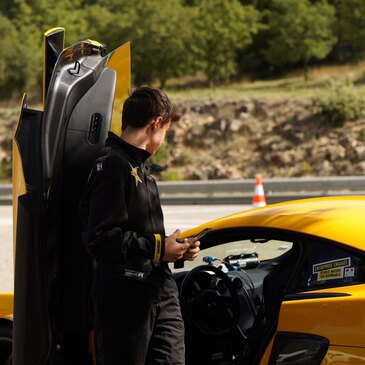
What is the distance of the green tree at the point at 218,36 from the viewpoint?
45281 mm

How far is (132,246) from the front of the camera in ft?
9.87

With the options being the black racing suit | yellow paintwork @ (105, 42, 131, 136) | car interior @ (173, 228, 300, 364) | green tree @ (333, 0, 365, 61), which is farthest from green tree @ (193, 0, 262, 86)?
the black racing suit

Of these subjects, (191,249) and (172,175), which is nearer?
(191,249)

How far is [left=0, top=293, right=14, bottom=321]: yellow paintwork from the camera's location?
4.36m

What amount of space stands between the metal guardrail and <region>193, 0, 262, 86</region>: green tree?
26.9m

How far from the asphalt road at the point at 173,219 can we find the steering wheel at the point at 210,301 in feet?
15.6

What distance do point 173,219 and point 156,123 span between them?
11.2 metres

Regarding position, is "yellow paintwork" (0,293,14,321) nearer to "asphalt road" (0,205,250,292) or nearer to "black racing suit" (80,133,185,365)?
"black racing suit" (80,133,185,365)

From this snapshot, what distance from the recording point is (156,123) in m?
3.16

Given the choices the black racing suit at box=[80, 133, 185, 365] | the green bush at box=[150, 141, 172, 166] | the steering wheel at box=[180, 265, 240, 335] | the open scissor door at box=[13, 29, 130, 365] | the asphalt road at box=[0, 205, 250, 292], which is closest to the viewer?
the black racing suit at box=[80, 133, 185, 365]

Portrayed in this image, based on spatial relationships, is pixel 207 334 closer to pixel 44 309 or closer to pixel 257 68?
pixel 44 309

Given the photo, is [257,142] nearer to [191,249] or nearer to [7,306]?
[7,306]

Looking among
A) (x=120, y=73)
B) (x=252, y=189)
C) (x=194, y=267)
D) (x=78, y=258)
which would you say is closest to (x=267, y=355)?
(x=194, y=267)

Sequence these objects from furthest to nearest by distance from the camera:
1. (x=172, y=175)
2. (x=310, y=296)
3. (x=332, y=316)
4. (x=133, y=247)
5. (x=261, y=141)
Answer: (x=261, y=141) → (x=172, y=175) → (x=310, y=296) → (x=332, y=316) → (x=133, y=247)
